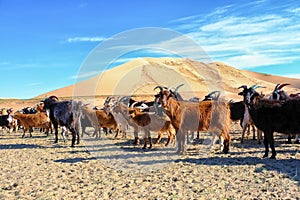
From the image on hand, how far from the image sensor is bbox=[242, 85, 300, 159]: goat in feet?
32.8

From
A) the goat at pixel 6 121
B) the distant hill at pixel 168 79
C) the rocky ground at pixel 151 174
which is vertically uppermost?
the distant hill at pixel 168 79

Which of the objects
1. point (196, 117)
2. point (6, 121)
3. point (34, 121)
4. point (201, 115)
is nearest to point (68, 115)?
point (34, 121)

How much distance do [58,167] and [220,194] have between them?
5177 millimetres

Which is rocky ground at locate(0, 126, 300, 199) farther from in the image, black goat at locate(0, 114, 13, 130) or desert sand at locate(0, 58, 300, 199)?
black goat at locate(0, 114, 13, 130)

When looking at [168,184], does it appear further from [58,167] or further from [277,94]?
[277,94]

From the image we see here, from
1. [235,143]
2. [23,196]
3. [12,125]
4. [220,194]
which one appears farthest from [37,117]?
[220,194]

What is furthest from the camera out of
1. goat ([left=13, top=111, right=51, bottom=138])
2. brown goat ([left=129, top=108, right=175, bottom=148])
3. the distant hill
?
the distant hill

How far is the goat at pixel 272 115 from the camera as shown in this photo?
1000 centimetres

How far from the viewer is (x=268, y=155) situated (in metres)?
10.6

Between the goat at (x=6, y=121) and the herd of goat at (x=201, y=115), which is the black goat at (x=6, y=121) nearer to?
the goat at (x=6, y=121)

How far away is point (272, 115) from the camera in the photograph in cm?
1036

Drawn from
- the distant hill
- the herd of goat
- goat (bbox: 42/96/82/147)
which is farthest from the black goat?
the distant hill

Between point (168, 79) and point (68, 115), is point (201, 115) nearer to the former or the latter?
point (68, 115)

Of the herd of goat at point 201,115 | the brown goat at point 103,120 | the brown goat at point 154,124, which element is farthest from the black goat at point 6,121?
the brown goat at point 154,124
